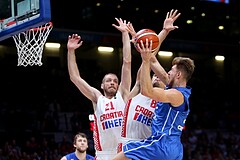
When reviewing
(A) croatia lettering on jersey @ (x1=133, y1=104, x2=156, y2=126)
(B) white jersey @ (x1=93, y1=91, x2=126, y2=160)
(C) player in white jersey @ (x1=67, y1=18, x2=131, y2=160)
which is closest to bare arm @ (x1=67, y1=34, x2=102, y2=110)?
(C) player in white jersey @ (x1=67, y1=18, x2=131, y2=160)

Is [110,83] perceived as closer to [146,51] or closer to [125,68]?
[125,68]

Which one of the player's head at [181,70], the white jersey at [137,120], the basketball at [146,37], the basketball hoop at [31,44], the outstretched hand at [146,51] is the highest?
the basketball hoop at [31,44]

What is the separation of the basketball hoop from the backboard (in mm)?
309

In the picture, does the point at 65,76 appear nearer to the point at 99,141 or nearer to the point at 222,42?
the point at 222,42

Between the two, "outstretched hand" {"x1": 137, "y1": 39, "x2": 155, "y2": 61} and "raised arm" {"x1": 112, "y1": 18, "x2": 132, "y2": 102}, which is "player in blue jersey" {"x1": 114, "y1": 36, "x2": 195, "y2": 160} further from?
"raised arm" {"x1": 112, "y1": 18, "x2": 132, "y2": 102}

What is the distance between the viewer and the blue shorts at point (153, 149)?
4.89m

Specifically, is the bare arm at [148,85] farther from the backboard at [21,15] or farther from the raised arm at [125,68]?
the backboard at [21,15]

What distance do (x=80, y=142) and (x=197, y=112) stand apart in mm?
12519

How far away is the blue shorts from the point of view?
4891 mm

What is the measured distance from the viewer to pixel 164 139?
493cm

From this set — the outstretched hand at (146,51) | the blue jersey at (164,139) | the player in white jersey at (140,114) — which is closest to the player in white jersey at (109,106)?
the player in white jersey at (140,114)

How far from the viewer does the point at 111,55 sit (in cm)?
2070

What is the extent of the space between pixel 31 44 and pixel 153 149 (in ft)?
13.3

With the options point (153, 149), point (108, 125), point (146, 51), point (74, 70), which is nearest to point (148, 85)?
point (146, 51)
